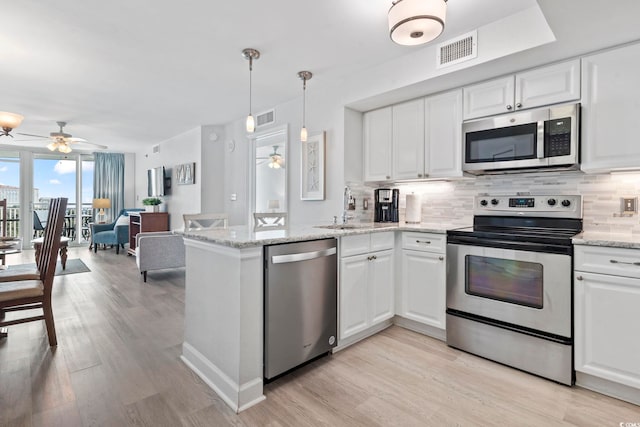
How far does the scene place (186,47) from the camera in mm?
2738

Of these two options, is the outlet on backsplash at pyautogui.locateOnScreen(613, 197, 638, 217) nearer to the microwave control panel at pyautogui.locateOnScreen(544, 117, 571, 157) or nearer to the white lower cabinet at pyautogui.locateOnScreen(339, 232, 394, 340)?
the microwave control panel at pyautogui.locateOnScreen(544, 117, 571, 157)

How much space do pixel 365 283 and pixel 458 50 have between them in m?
1.96

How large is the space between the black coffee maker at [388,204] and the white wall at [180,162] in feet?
11.2

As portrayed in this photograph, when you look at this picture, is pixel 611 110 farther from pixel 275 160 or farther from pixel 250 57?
pixel 275 160

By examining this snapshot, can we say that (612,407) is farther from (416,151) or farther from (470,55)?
(470,55)

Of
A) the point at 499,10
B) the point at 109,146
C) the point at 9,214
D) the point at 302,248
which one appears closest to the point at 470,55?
the point at 499,10

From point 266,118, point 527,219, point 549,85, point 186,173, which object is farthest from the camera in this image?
point 186,173

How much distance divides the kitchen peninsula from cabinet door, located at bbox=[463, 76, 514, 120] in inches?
69.4

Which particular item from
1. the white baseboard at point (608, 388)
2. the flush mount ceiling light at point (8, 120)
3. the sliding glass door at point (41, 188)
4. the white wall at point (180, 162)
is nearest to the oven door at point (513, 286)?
the white baseboard at point (608, 388)

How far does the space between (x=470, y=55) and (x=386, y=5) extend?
771mm

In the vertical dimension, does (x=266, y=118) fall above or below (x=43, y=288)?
above

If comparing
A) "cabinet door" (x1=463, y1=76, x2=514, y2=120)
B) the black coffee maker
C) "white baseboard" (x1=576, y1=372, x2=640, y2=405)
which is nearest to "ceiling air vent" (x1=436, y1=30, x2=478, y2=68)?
"cabinet door" (x1=463, y1=76, x2=514, y2=120)

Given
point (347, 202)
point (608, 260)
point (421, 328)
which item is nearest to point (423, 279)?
point (421, 328)

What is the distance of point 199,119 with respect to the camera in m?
5.12
